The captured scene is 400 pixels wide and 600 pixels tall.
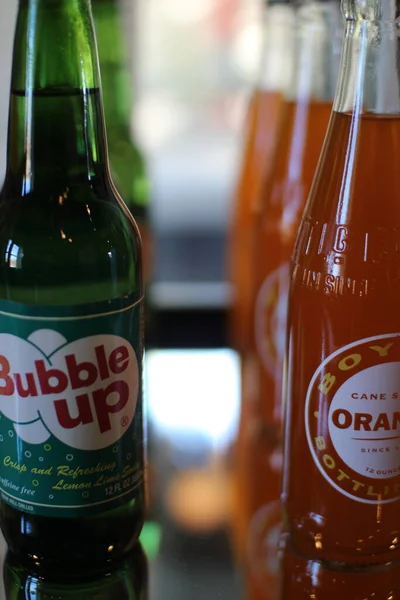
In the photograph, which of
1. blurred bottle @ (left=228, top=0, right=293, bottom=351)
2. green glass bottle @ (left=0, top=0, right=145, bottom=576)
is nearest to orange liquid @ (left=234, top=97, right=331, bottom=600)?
blurred bottle @ (left=228, top=0, right=293, bottom=351)

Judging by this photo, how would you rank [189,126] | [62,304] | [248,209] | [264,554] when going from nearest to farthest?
[62,304] → [264,554] → [248,209] → [189,126]

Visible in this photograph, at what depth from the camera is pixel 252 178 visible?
35.7 inches

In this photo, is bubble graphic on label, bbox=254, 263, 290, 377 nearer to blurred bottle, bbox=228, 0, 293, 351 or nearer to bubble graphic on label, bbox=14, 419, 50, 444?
blurred bottle, bbox=228, 0, 293, 351

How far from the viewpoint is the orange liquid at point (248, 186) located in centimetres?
88

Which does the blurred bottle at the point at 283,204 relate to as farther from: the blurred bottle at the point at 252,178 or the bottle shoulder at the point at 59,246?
the bottle shoulder at the point at 59,246

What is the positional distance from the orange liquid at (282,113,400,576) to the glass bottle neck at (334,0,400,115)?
10 mm

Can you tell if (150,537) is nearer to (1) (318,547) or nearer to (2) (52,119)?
(1) (318,547)

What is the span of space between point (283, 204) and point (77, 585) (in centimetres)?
36

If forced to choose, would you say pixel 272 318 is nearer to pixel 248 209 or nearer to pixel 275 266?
pixel 275 266

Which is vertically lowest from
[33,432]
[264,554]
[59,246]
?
[264,554]

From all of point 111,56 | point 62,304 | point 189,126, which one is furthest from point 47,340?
point 189,126

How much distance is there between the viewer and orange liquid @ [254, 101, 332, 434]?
0.66 m

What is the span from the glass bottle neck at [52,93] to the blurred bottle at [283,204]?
0.22 metres

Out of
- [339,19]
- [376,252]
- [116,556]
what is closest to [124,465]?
[116,556]
